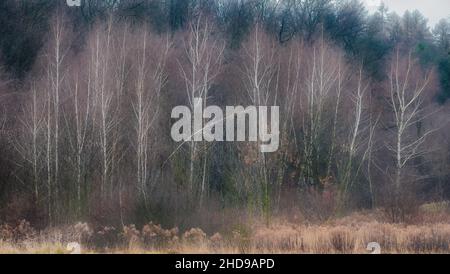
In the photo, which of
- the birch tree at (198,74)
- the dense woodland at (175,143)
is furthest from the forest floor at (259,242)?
the birch tree at (198,74)

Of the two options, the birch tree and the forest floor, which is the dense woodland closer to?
the birch tree

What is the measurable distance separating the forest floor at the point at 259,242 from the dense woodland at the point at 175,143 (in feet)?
4.92

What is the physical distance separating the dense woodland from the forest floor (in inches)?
59.1

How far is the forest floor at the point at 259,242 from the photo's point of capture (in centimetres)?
1091

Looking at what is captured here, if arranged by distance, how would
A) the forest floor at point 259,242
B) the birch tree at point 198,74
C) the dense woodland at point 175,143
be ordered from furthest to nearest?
the birch tree at point 198,74 < the dense woodland at point 175,143 < the forest floor at point 259,242

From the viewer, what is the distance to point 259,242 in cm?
1229

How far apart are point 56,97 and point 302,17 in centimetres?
2168

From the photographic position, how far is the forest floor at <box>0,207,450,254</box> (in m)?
10.9

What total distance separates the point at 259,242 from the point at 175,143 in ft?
27.5

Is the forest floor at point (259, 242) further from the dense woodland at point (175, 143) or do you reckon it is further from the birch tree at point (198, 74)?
the birch tree at point (198, 74)

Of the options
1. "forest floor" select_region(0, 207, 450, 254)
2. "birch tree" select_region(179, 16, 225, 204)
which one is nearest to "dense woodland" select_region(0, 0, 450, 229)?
"birch tree" select_region(179, 16, 225, 204)

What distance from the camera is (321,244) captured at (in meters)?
11.1
